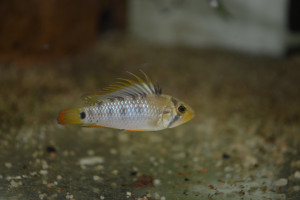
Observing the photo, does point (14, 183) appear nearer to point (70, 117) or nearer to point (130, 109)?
point (70, 117)

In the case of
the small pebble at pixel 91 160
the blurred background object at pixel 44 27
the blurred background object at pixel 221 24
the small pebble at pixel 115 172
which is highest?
the blurred background object at pixel 221 24

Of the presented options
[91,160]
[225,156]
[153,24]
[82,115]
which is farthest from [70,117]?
[153,24]

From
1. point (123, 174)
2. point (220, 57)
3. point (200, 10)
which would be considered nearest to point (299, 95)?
point (220, 57)

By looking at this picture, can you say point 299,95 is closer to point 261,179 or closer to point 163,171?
point 261,179

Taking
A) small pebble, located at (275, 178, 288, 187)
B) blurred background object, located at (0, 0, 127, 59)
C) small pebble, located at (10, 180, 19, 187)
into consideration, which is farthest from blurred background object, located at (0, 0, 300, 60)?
small pebble, located at (10, 180, 19, 187)

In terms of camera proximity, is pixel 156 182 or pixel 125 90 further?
pixel 156 182

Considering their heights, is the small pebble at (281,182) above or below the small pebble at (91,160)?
below

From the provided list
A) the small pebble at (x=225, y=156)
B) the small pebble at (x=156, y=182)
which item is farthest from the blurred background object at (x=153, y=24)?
the small pebble at (x=156, y=182)

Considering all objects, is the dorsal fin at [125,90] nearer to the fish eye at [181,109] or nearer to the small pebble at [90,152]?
the fish eye at [181,109]
